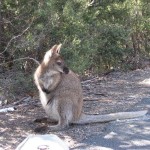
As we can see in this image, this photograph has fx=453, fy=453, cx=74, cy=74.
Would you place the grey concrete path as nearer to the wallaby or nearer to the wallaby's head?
the wallaby

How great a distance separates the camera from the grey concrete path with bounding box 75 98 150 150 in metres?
5.69

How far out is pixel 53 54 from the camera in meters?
7.43

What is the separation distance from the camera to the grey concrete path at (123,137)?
5691mm

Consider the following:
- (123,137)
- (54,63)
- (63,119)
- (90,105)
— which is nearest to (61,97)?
(63,119)

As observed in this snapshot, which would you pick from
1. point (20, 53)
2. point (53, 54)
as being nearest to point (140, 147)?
point (53, 54)

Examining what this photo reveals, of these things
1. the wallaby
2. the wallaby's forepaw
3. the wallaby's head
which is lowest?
the wallaby's forepaw

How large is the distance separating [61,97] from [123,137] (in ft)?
4.21

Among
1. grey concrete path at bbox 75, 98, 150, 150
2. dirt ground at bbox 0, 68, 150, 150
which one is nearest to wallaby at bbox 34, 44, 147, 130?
dirt ground at bbox 0, 68, 150, 150

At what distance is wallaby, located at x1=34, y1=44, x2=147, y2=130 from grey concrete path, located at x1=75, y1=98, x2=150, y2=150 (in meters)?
0.26

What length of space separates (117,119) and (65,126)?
81 cm

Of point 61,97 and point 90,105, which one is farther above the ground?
point 61,97

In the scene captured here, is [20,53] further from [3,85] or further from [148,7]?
[148,7]

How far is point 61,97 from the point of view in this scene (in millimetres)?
6887

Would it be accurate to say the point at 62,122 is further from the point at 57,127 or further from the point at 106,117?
the point at 106,117
